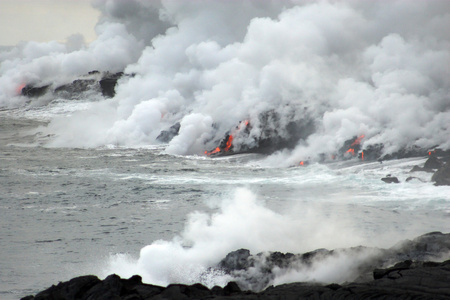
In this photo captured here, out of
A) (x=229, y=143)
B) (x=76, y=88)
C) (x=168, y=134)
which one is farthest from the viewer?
(x=76, y=88)

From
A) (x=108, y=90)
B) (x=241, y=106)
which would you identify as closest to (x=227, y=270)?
(x=241, y=106)

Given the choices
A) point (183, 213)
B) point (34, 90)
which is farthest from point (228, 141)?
point (34, 90)

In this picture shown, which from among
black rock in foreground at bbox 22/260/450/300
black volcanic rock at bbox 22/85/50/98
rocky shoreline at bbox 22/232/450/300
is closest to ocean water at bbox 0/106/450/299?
rocky shoreline at bbox 22/232/450/300

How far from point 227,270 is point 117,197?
62.5 feet

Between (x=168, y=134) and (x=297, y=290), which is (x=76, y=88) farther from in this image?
(x=297, y=290)

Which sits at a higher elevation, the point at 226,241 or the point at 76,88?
the point at 76,88

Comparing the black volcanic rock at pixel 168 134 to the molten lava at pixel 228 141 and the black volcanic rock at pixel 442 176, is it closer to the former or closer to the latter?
the molten lava at pixel 228 141

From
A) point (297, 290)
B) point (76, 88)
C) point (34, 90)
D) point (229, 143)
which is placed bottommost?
point (297, 290)

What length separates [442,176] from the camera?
36.8 m

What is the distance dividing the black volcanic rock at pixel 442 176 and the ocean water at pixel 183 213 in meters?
0.79

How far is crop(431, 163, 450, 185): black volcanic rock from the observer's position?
36.3 m

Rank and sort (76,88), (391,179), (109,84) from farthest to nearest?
(76,88) → (109,84) → (391,179)

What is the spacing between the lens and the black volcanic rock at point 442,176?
36312 mm

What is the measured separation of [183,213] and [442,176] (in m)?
16.2
